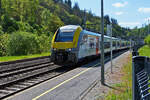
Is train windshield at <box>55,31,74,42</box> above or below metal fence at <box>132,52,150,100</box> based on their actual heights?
above

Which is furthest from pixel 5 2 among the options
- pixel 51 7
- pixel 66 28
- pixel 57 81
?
pixel 51 7

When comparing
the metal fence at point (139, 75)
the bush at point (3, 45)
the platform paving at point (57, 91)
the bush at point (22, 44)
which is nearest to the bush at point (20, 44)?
the bush at point (22, 44)

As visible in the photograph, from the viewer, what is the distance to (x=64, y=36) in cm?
1485

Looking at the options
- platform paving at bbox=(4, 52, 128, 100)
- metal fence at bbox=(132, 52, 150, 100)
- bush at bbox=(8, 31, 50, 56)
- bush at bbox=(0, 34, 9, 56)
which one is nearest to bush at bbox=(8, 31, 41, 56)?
bush at bbox=(8, 31, 50, 56)

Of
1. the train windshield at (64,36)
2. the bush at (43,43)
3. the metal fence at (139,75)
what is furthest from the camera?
the bush at (43,43)

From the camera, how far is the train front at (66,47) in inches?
551

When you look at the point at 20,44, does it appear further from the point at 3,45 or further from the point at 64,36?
the point at 64,36

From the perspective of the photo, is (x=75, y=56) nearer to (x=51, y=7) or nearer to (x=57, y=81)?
(x=57, y=81)

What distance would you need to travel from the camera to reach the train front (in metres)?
14.0

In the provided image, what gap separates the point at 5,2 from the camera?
63312 millimetres

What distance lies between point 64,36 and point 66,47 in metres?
1.11

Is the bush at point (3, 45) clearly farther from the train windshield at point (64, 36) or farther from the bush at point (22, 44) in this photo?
the train windshield at point (64, 36)

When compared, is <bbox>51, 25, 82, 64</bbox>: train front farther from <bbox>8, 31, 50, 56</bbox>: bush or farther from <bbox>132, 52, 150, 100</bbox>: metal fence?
<bbox>8, 31, 50, 56</bbox>: bush

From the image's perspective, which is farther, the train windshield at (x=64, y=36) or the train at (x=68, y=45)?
the train windshield at (x=64, y=36)
